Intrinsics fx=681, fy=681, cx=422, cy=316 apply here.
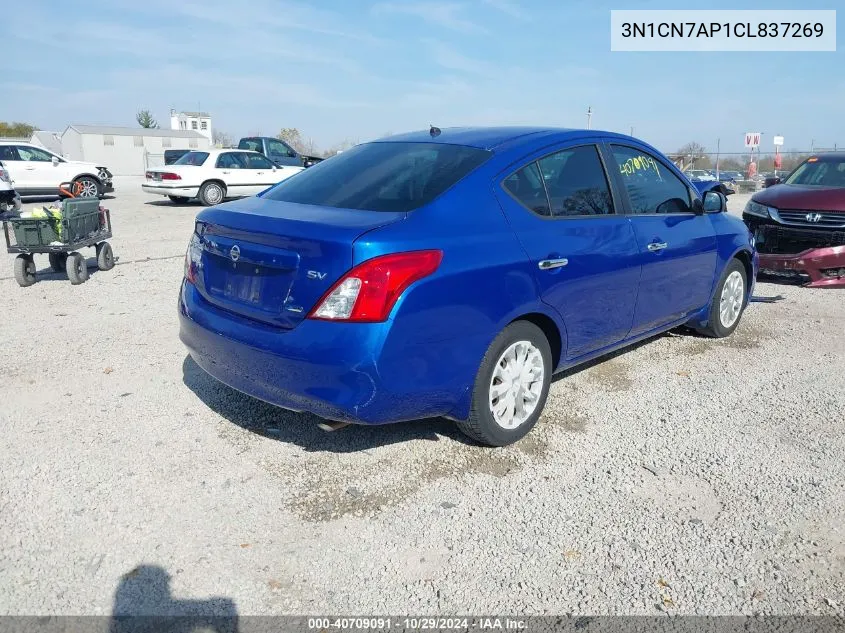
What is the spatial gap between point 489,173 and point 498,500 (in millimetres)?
1623

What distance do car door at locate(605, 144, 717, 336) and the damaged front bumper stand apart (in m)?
3.30

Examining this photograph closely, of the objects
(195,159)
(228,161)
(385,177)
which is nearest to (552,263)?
(385,177)

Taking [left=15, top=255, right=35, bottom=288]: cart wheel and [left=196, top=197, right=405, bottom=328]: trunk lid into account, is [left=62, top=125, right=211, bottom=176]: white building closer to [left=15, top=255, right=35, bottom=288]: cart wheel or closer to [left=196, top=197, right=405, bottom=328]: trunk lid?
[left=15, top=255, right=35, bottom=288]: cart wheel

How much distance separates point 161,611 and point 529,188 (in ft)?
8.60

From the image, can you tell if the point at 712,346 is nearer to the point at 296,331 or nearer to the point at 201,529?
the point at 296,331

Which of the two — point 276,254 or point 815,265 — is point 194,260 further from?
point 815,265

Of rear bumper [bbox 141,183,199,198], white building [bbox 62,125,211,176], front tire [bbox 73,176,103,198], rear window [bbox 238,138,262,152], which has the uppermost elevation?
white building [bbox 62,125,211,176]

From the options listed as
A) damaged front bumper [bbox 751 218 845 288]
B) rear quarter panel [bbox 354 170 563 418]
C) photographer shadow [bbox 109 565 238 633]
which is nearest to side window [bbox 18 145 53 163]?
damaged front bumper [bbox 751 218 845 288]

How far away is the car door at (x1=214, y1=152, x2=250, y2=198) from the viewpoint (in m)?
17.0

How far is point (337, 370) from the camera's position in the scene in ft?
9.55

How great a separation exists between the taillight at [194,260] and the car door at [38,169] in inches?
655

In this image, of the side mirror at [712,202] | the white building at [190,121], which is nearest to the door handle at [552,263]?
the side mirror at [712,202]

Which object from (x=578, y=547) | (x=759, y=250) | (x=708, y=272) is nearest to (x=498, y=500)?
(x=578, y=547)

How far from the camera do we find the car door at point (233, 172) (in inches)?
669
